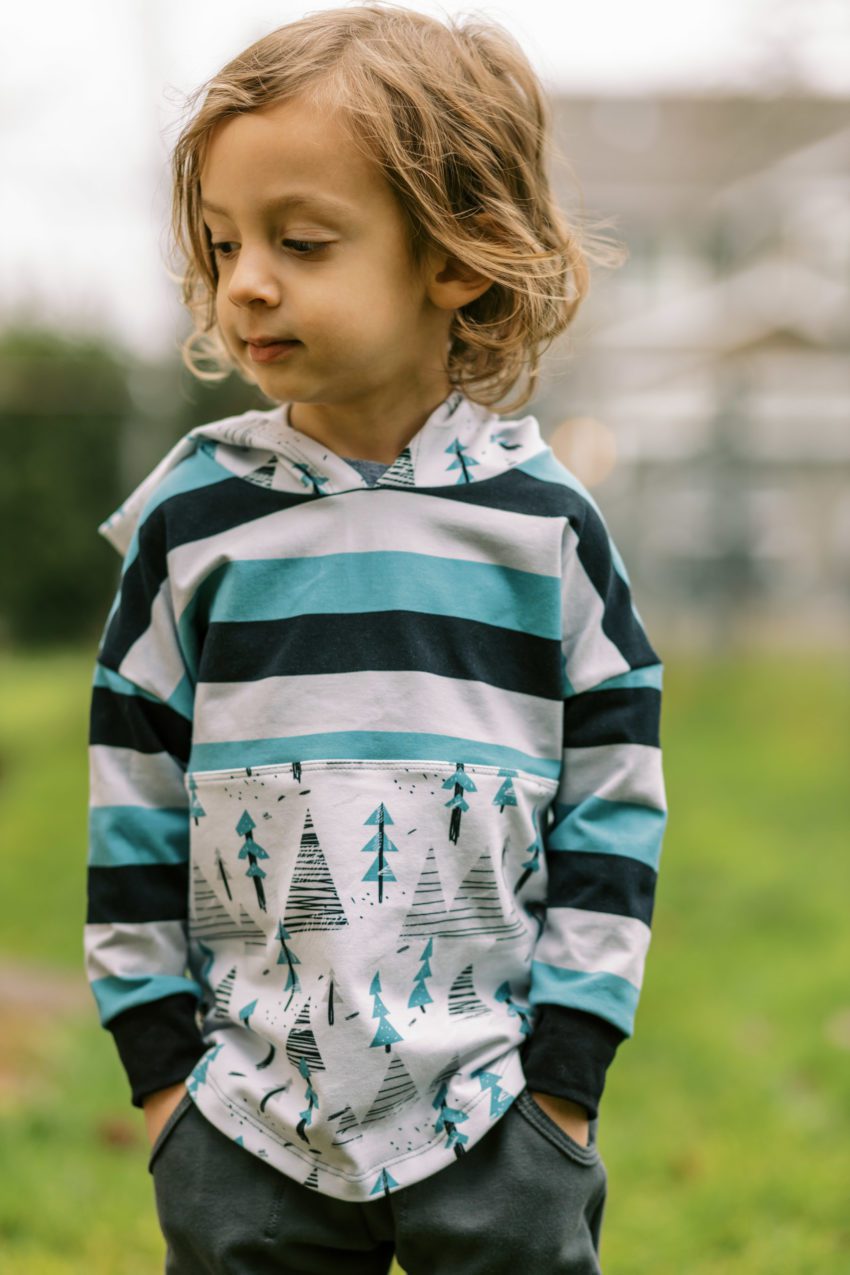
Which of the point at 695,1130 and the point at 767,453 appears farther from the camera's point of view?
the point at 767,453

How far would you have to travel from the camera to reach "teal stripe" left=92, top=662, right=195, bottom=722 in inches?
63.2

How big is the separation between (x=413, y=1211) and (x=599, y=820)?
0.47m

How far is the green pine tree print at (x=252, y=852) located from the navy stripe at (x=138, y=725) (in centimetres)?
15

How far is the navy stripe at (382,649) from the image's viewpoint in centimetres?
152

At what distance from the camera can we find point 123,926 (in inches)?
62.9

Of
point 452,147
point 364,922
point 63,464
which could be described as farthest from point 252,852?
point 63,464

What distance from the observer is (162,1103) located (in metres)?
1.57

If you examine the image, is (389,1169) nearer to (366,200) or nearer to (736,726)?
(366,200)

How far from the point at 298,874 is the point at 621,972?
381mm

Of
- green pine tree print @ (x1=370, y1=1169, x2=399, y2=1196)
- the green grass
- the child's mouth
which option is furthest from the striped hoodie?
the green grass

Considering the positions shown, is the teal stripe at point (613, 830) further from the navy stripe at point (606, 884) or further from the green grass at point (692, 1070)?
the green grass at point (692, 1070)

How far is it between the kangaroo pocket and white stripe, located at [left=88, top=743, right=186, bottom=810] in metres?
0.07

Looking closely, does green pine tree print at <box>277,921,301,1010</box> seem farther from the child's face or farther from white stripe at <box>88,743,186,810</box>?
the child's face

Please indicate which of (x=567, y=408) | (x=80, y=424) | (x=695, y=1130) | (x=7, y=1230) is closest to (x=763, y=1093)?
(x=695, y=1130)
